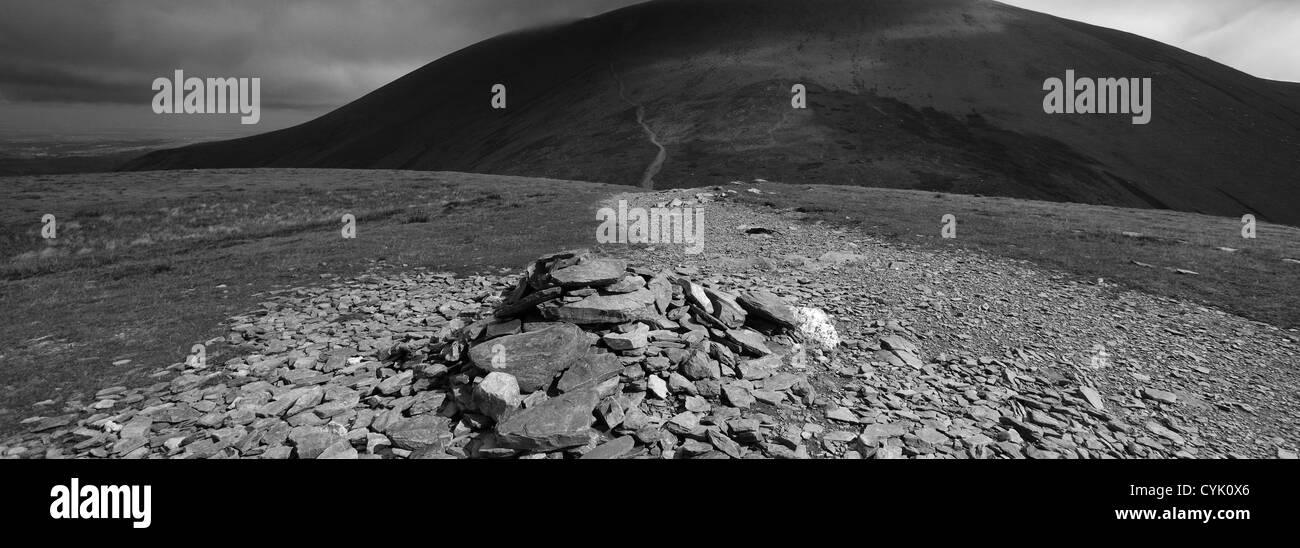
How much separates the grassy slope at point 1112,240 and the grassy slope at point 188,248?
17.3 m

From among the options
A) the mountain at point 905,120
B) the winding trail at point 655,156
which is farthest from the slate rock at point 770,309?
the mountain at point 905,120

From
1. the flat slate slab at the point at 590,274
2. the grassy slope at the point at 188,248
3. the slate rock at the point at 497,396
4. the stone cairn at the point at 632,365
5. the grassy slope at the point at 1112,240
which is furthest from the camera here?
the grassy slope at the point at 1112,240

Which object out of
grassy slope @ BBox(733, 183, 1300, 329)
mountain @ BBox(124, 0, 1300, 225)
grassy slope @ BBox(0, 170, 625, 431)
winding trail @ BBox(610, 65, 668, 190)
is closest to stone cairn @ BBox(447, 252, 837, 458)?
grassy slope @ BBox(0, 170, 625, 431)

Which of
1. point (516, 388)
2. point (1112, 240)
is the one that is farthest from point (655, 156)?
point (516, 388)

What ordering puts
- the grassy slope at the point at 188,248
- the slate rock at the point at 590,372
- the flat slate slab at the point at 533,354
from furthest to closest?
the grassy slope at the point at 188,248
the flat slate slab at the point at 533,354
the slate rock at the point at 590,372

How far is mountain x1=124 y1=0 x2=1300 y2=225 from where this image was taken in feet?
327

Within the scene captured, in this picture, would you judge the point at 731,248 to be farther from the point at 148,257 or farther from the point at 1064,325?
the point at 148,257

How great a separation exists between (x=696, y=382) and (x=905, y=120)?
131 metres

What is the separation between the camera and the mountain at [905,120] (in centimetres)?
9956

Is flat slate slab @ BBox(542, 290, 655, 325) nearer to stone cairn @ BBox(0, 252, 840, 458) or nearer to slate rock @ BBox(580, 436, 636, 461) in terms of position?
stone cairn @ BBox(0, 252, 840, 458)

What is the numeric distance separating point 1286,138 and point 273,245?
728ft

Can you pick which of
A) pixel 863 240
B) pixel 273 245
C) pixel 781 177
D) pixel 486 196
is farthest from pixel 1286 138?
pixel 273 245

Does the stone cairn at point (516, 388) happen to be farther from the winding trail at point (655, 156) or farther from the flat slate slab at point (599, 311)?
the winding trail at point (655, 156)

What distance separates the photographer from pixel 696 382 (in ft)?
33.3
